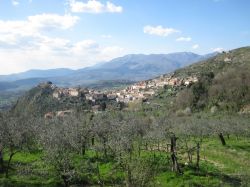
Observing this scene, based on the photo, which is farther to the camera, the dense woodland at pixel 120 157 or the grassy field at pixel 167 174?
the grassy field at pixel 167 174

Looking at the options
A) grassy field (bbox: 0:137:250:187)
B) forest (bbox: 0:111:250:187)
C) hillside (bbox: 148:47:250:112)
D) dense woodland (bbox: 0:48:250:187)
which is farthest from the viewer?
hillside (bbox: 148:47:250:112)

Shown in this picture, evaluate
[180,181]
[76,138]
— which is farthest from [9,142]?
[180,181]

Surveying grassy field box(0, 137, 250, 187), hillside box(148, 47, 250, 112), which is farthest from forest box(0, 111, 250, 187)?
hillside box(148, 47, 250, 112)

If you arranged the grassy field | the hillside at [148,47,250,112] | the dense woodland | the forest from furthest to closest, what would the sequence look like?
the hillside at [148,47,250,112]
the grassy field
the dense woodland
the forest

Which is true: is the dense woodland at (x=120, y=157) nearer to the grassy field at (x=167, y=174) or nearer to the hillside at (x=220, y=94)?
the grassy field at (x=167, y=174)

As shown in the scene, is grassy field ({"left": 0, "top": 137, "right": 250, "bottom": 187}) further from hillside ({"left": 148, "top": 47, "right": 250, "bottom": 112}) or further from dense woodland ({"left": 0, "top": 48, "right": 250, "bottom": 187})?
hillside ({"left": 148, "top": 47, "right": 250, "bottom": 112})

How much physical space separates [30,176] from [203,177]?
75.2ft

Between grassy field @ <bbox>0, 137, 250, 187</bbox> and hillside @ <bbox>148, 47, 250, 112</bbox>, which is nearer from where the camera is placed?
grassy field @ <bbox>0, 137, 250, 187</bbox>

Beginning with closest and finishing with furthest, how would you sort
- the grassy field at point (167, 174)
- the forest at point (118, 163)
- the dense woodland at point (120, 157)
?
the forest at point (118, 163)
the dense woodland at point (120, 157)
the grassy field at point (167, 174)

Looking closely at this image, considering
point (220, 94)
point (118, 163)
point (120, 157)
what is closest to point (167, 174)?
point (120, 157)

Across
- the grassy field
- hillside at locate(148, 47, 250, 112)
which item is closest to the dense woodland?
the grassy field

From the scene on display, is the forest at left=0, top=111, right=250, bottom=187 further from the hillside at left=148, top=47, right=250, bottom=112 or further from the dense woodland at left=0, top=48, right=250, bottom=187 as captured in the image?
the hillside at left=148, top=47, right=250, bottom=112

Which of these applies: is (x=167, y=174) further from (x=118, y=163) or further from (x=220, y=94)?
(x=220, y=94)

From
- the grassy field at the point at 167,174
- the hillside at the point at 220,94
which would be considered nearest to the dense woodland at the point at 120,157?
the grassy field at the point at 167,174
